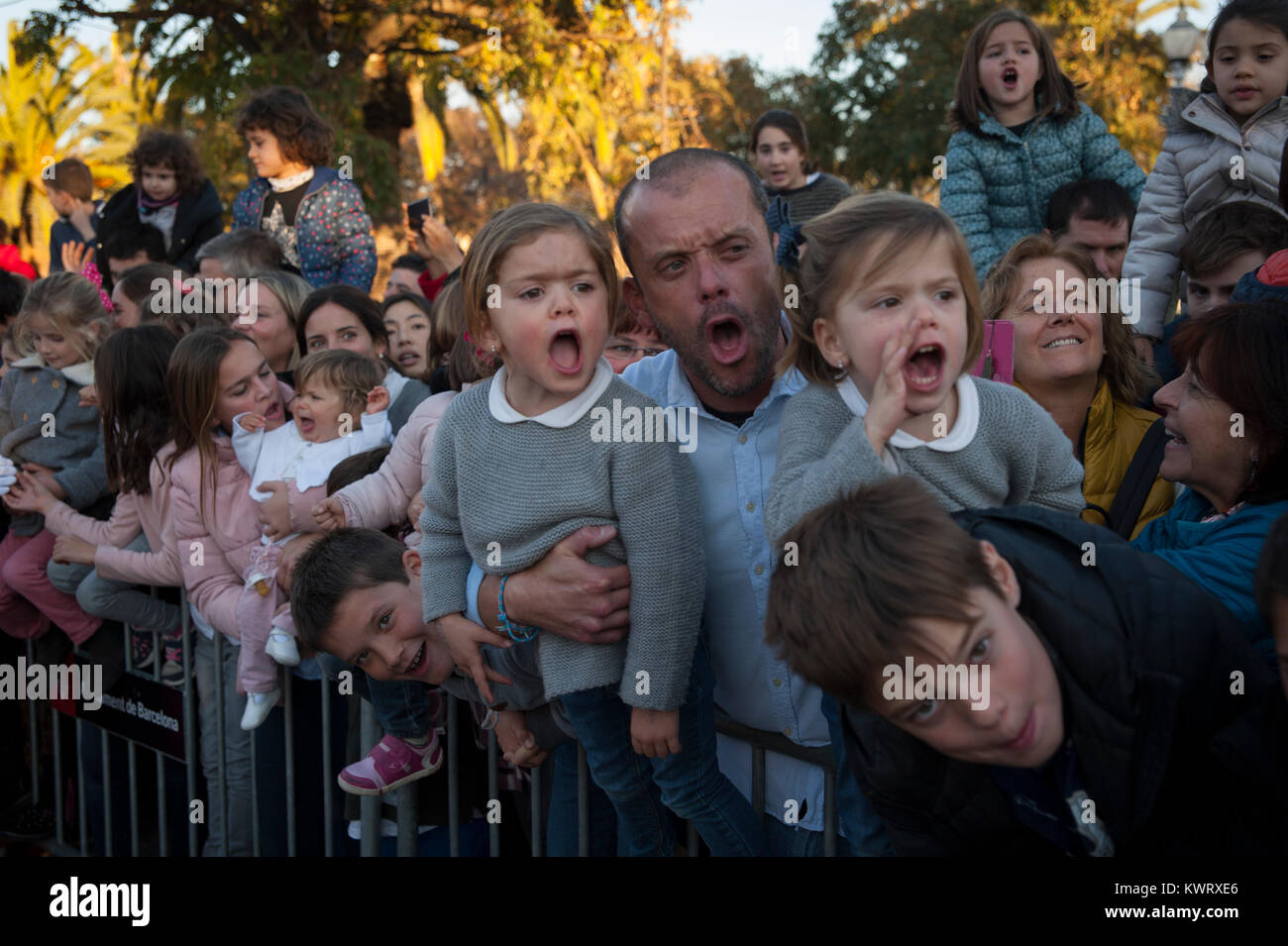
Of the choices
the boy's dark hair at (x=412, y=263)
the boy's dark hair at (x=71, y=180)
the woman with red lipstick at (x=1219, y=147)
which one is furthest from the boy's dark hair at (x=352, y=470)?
the boy's dark hair at (x=71, y=180)

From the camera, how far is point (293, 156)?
6.18 m

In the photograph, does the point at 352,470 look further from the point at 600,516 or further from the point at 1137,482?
the point at 1137,482

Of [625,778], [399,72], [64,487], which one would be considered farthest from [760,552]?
[399,72]

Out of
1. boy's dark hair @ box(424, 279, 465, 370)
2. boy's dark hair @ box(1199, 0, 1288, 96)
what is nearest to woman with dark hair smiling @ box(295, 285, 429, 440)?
boy's dark hair @ box(424, 279, 465, 370)

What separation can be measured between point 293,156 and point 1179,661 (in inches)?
221

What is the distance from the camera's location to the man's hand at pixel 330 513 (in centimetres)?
352

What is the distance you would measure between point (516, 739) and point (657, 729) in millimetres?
572

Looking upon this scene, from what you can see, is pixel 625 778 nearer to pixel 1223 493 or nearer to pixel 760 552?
A: pixel 760 552

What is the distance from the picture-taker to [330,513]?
11.6 feet

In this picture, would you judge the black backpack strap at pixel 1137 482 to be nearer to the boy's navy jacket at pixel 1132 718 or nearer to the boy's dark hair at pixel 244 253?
the boy's navy jacket at pixel 1132 718

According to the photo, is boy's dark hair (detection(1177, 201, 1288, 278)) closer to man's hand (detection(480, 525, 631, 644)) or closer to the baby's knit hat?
the baby's knit hat

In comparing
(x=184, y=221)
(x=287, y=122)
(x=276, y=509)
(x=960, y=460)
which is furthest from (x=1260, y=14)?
(x=184, y=221)

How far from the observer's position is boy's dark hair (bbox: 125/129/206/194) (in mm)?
6691

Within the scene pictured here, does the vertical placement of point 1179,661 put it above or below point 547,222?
below
